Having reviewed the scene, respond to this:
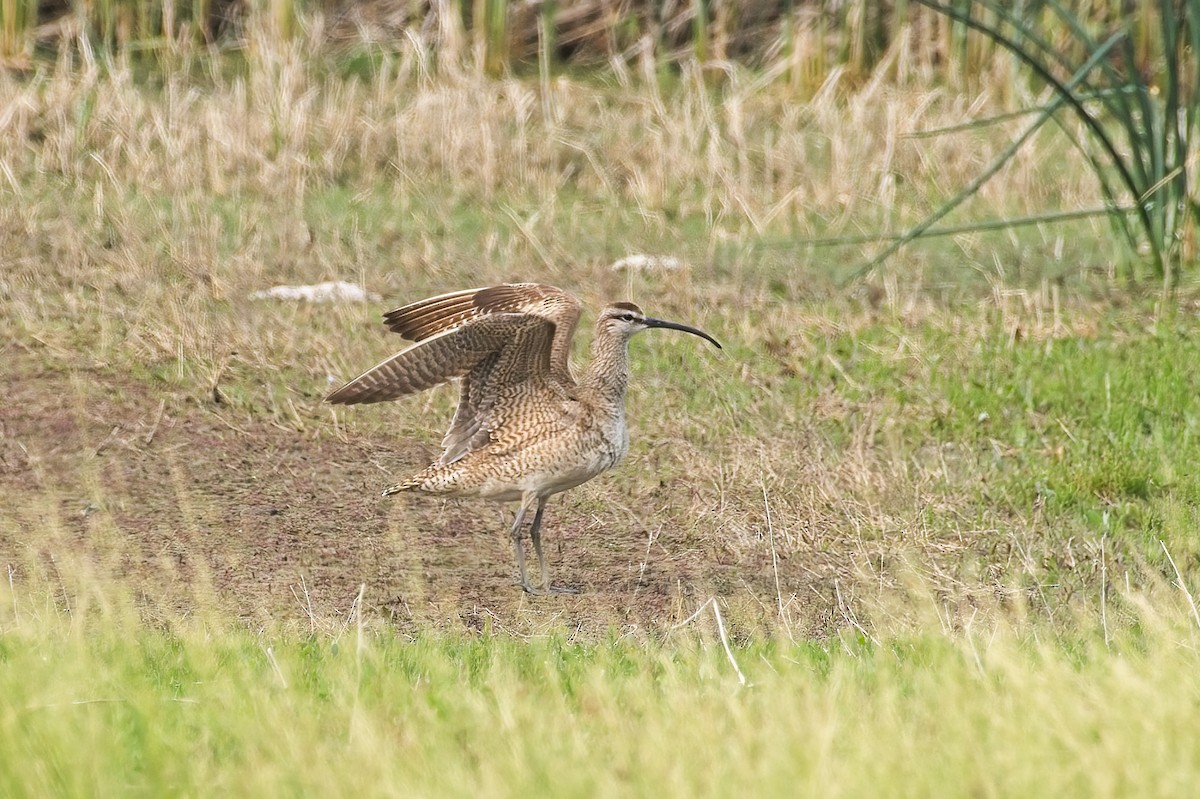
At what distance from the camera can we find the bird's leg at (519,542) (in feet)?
22.1

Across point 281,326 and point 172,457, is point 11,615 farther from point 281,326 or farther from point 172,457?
point 281,326

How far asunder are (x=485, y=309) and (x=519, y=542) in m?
0.86

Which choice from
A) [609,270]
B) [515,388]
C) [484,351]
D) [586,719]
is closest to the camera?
[586,719]

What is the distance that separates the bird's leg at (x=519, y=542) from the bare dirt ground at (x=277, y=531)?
0.07m

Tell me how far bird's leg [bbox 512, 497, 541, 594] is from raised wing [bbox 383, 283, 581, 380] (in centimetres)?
50

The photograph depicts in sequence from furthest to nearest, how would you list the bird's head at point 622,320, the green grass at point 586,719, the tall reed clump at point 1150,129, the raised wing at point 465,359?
the tall reed clump at point 1150,129 → the bird's head at point 622,320 → the raised wing at point 465,359 → the green grass at point 586,719

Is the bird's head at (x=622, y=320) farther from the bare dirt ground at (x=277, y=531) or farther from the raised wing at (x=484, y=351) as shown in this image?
the bare dirt ground at (x=277, y=531)

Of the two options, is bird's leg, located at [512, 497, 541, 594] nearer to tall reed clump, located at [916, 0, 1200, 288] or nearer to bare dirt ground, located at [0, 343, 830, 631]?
bare dirt ground, located at [0, 343, 830, 631]

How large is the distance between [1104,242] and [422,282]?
423 cm

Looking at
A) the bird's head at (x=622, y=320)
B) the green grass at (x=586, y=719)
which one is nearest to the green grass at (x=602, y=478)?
the green grass at (x=586, y=719)

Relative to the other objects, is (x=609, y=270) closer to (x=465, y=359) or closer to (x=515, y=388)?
(x=515, y=388)

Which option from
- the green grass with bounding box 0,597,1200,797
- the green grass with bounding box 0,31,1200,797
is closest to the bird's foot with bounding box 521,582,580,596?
the green grass with bounding box 0,31,1200,797

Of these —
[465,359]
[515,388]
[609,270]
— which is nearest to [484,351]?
[465,359]

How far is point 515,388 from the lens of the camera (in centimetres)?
701
